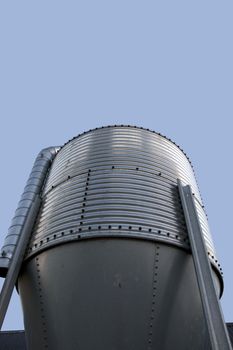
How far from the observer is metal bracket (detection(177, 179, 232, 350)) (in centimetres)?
555

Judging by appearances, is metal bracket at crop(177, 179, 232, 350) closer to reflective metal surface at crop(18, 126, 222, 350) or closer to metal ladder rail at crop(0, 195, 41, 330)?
reflective metal surface at crop(18, 126, 222, 350)

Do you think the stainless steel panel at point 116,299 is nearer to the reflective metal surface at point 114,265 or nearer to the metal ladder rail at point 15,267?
the reflective metal surface at point 114,265

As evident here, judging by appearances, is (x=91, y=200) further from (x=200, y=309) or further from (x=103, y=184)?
(x=200, y=309)

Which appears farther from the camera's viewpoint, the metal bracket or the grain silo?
the grain silo

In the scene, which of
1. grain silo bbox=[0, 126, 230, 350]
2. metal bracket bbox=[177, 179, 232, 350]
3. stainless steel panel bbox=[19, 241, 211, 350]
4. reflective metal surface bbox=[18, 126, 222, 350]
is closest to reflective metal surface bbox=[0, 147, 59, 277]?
grain silo bbox=[0, 126, 230, 350]

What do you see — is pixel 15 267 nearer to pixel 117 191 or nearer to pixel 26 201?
pixel 26 201

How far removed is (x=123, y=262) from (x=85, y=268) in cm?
51

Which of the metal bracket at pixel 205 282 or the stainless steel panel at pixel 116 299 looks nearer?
the metal bracket at pixel 205 282

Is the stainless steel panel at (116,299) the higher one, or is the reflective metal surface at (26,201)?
the reflective metal surface at (26,201)

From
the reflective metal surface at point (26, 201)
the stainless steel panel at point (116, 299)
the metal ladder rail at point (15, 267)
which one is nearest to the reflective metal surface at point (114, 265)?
the stainless steel panel at point (116, 299)

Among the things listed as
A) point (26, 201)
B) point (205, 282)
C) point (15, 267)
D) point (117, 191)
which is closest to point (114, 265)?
point (205, 282)

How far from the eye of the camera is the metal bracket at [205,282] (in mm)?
5545

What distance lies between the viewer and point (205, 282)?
618cm

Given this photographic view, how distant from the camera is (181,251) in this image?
6836mm
